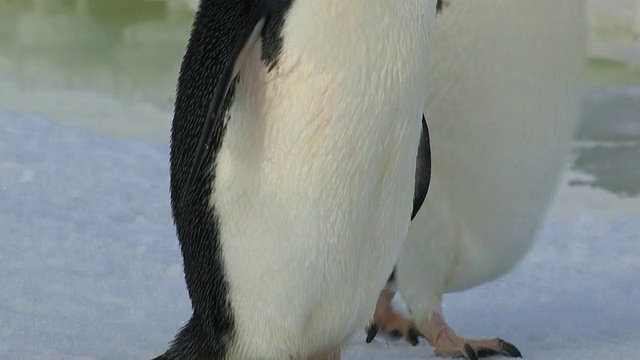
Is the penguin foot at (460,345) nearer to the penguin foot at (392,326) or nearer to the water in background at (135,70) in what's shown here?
the penguin foot at (392,326)

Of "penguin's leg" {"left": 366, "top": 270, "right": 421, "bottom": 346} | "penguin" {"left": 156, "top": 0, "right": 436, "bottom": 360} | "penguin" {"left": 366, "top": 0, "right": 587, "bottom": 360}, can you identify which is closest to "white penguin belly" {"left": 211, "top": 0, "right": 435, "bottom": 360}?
"penguin" {"left": 156, "top": 0, "right": 436, "bottom": 360}

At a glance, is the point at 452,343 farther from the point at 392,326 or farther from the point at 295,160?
the point at 295,160

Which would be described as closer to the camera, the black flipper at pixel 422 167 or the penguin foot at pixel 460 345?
the black flipper at pixel 422 167

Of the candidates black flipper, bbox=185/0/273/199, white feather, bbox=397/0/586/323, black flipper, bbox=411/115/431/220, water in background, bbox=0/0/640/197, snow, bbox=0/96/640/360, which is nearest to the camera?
black flipper, bbox=185/0/273/199

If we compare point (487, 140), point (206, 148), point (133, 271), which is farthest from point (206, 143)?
point (133, 271)

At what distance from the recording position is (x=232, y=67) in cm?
112

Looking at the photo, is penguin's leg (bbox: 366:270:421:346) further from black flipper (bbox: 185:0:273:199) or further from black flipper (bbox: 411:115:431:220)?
black flipper (bbox: 185:0:273:199)

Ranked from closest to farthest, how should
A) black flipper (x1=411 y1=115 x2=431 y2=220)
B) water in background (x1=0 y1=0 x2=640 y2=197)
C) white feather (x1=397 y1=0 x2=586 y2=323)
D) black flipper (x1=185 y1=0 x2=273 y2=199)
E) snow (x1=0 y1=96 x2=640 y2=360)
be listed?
1. black flipper (x1=185 y1=0 x2=273 y2=199)
2. black flipper (x1=411 y1=115 x2=431 y2=220)
3. white feather (x1=397 y1=0 x2=586 y2=323)
4. snow (x1=0 y1=96 x2=640 y2=360)
5. water in background (x1=0 y1=0 x2=640 y2=197)

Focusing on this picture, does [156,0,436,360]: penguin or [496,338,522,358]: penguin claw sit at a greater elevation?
[156,0,436,360]: penguin

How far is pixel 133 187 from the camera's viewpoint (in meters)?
2.76

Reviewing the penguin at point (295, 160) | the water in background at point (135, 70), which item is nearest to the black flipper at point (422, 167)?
the penguin at point (295, 160)

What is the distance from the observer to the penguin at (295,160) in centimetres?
113

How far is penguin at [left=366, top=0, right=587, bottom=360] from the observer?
5.07ft

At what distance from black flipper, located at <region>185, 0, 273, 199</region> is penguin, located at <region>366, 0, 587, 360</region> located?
0.45 meters
